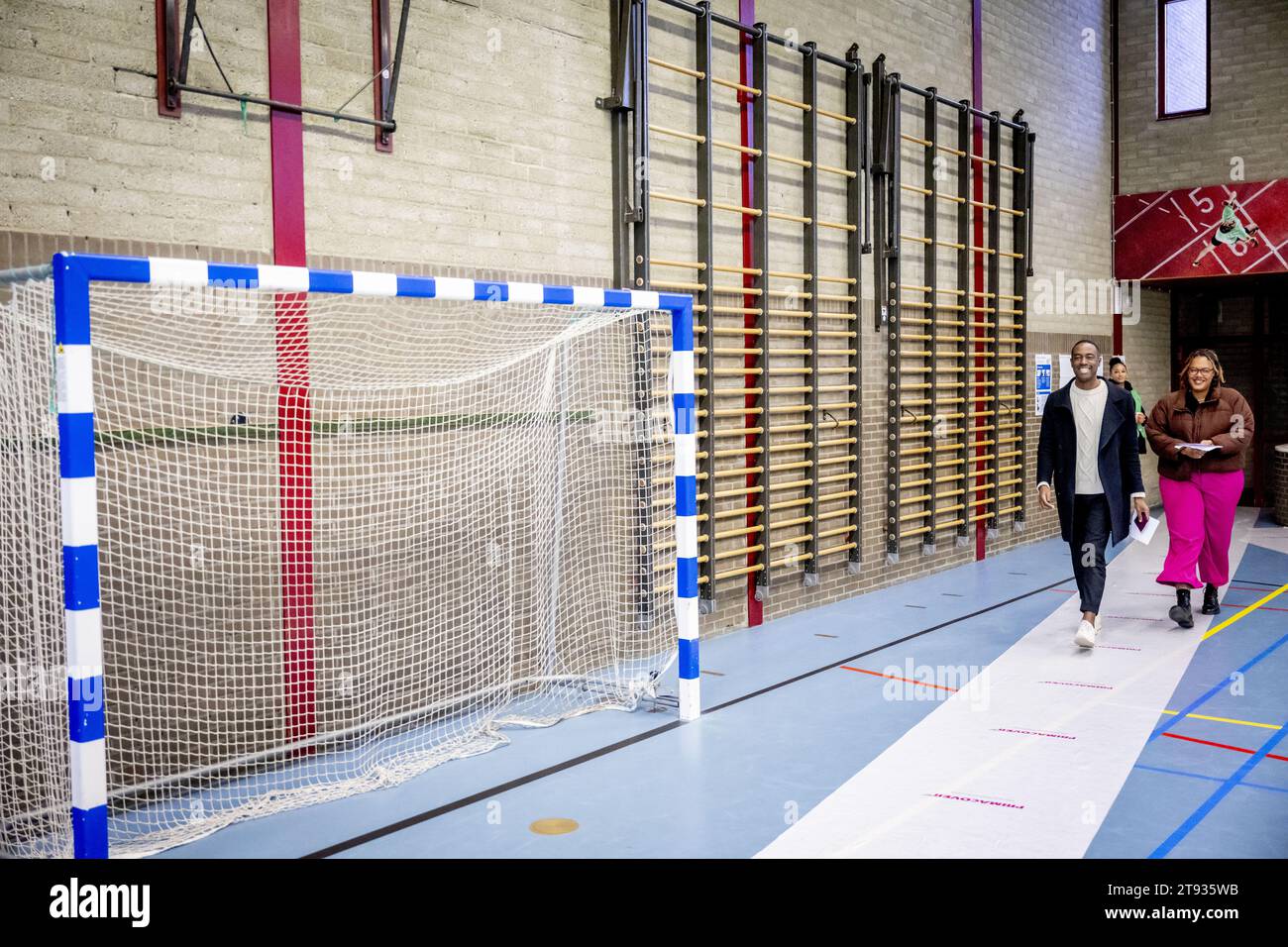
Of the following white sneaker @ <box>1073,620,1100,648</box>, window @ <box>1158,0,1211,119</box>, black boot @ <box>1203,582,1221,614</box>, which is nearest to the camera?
white sneaker @ <box>1073,620,1100,648</box>

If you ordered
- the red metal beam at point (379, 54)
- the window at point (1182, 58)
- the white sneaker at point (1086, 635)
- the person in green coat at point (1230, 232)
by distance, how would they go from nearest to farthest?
the red metal beam at point (379, 54)
the white sneaker at point (1086, 635)
the person in green coat at point (1230, 232)
the window at point (1182, 58)

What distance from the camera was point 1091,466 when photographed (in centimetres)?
610

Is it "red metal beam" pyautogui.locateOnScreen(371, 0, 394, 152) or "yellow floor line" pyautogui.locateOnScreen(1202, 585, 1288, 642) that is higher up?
"red metal beam" pyautogui.locateOnScreen(371, 0, 394, 152)

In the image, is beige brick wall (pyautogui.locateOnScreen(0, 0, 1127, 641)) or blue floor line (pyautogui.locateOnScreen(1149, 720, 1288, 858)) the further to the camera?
beige brick wall (pyautogui.locateOnScreen(0, 0, 1127, 641))

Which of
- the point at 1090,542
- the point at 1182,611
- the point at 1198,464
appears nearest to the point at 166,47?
the point at 1090,542

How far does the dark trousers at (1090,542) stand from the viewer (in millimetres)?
6125

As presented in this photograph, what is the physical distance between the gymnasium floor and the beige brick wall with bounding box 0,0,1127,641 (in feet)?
5.57

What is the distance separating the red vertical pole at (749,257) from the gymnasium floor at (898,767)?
2.14 feet

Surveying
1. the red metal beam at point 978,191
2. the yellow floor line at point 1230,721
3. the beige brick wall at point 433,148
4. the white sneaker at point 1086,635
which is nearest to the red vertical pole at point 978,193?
the red metal beam at point 978,191

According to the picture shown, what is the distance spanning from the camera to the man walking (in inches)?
239

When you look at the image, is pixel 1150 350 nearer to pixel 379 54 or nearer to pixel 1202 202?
pixel 1202 202

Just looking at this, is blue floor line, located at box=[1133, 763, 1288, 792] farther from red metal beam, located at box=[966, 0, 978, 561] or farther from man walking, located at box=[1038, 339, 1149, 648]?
red metal beam, located at box=[966, 0, 978, 561]

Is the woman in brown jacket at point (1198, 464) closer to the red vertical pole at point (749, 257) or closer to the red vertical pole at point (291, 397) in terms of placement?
the red vertical pole at point (749, 257)

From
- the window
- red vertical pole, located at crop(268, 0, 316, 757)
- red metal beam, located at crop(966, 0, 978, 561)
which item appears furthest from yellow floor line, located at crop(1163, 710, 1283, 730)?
the window
